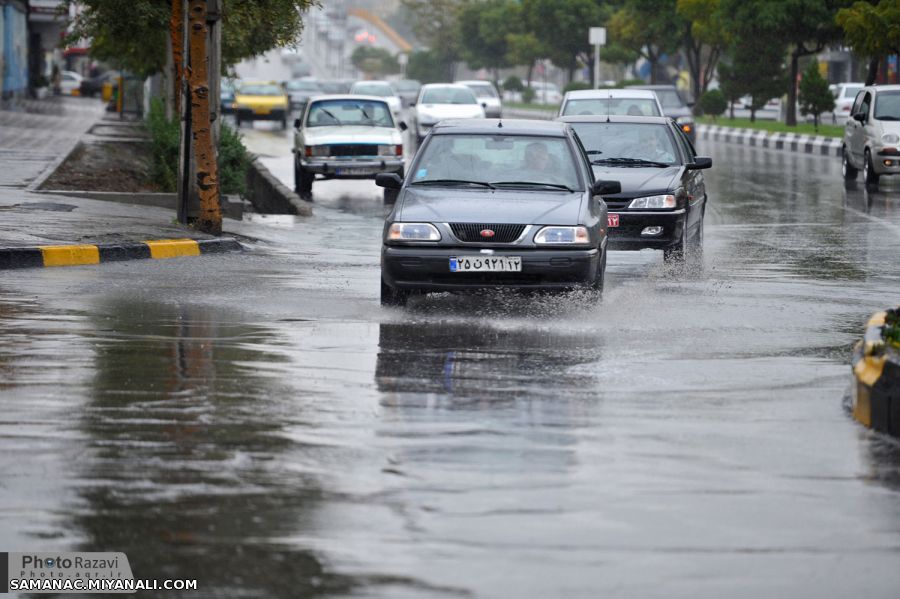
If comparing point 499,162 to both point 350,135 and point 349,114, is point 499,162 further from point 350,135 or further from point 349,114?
point 349,114

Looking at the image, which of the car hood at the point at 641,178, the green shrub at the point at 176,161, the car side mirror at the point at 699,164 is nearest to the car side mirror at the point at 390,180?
the car hood at the point at 641,178

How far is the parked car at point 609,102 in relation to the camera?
24.7 m

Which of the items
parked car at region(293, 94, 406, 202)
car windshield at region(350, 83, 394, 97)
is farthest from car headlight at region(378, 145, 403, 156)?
car windshield at region(350, 83, 394, 97)

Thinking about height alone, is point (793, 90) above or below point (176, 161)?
above

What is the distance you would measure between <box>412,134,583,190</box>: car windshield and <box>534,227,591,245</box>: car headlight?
0.84 metres

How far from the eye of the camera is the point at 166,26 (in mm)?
28000

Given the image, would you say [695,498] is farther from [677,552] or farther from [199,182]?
[199,182]

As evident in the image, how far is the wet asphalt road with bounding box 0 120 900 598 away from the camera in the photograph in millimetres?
5387

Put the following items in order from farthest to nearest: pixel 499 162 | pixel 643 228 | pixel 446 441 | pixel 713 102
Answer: pixel 713 102 → pixel 643 228 → pixel 499 162 → pixel 446 441

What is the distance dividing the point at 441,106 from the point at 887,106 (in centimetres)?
1955

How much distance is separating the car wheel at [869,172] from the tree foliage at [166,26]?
928 centimetres

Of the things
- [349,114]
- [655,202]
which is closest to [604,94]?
[349,114]

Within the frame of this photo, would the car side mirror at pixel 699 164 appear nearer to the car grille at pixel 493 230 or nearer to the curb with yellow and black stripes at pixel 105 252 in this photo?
the curb with yellow and black stripes at pixel 105 252

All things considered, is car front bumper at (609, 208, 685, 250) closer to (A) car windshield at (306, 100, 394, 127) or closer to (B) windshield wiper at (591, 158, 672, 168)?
(B) windshield wiper at (591, 158, 672, 168)
